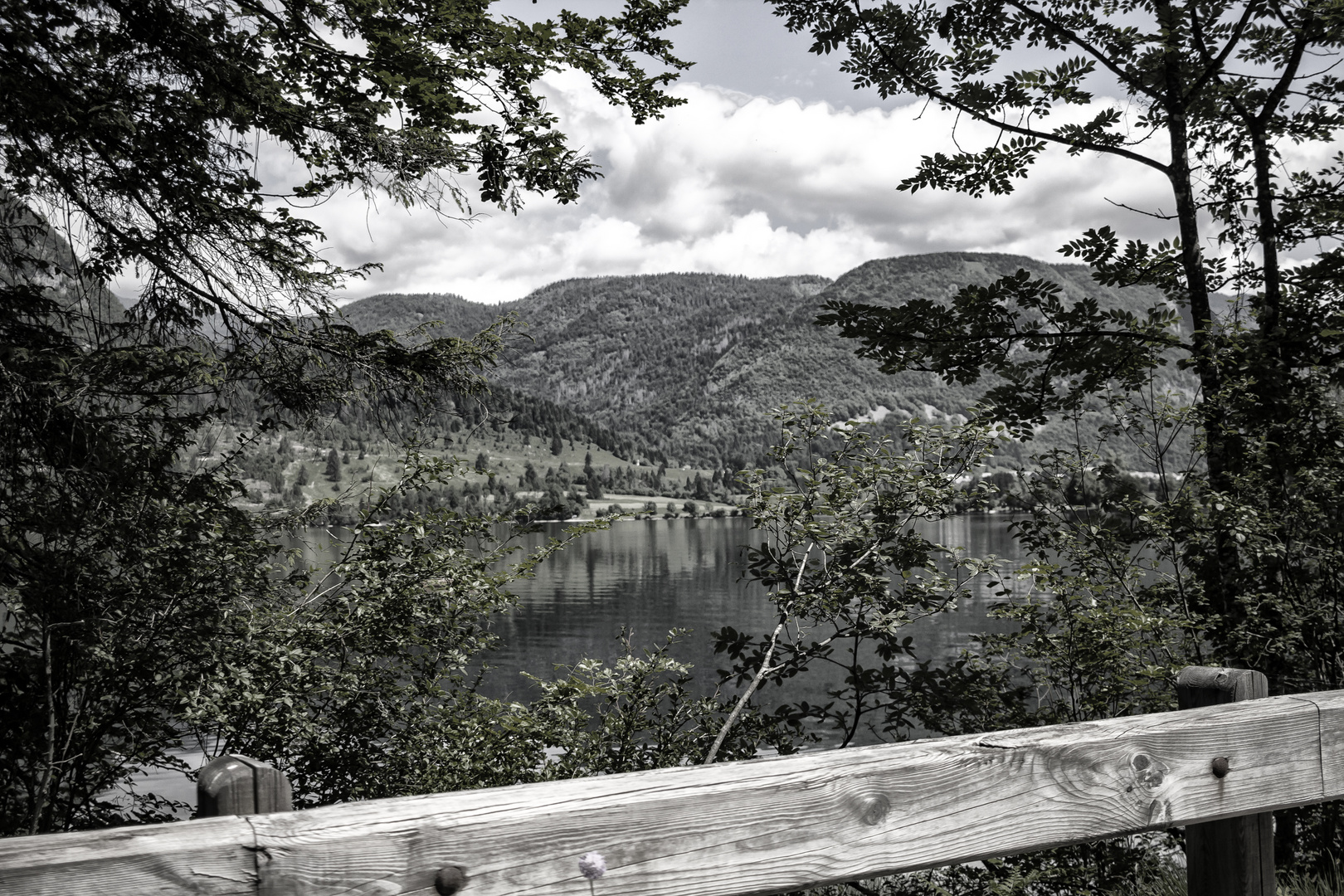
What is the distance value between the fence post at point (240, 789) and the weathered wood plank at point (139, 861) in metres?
0.06

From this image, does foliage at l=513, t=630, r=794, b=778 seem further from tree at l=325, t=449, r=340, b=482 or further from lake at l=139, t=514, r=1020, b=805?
tree at l=325, t=449, r=340, b=482

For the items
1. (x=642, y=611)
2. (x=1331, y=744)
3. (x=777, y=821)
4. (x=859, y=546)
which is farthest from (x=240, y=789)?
(x=642, y=611)

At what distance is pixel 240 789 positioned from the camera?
1.25 m

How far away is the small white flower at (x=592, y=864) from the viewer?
50.0 inches

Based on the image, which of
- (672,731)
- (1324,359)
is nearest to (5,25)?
(672,731)

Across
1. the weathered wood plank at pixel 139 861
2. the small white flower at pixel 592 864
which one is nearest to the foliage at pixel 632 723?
the small white flower at pixel 592 864

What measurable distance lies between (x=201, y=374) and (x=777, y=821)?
400 centimetres

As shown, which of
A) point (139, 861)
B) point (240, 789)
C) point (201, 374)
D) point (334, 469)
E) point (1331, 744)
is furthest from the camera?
point (334, 469)

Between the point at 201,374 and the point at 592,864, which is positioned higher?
the point at 201,374

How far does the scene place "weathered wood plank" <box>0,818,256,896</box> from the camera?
1.07 meters

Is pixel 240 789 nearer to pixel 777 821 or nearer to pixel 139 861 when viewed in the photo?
pixel 139 861

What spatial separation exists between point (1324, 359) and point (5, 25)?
248 inches

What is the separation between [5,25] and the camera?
4379 millimetres

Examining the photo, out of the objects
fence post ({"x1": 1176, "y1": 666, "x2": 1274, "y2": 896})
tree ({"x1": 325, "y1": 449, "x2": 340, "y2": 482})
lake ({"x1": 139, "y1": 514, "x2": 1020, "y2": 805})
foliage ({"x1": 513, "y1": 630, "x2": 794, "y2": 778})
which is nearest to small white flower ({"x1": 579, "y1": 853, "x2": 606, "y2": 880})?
fence post ({"x1": 1176, "y1": 666, "x2": 1274, "y2": 896})
